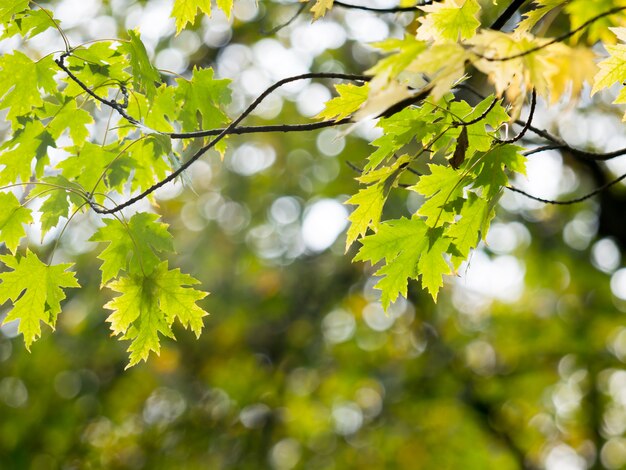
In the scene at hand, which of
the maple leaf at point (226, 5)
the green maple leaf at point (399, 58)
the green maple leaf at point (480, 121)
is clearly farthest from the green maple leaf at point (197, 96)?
the green maple leaf at point (399, 58)

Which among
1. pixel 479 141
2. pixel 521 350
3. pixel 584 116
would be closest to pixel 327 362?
pixel 521 350

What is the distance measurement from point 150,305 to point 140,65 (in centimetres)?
80

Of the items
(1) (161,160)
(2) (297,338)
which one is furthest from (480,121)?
(2) (297,338)

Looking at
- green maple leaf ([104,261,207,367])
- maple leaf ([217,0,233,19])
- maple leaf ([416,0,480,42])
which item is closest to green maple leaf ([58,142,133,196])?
green maple leaf ([104,261,207,367])

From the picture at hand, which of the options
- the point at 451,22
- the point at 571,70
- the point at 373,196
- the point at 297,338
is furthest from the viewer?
the point at 297,338

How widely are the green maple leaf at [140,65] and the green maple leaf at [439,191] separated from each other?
0.93 m

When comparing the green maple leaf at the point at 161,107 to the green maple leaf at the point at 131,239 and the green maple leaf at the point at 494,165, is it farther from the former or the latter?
the green maple leaf at the point at 494,165

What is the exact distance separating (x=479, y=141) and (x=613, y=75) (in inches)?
16.9

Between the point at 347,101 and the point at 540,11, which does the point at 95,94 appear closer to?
the point at 347,101

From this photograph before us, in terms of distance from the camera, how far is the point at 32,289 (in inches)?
95.6

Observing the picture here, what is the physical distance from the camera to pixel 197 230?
1012 centimetres

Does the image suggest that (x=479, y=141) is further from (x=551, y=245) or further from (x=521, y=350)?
(x=521, y=350)

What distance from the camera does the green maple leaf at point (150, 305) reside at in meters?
2.35

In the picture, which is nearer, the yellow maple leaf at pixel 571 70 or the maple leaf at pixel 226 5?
the yellow maple leaf at pixel 571 70
